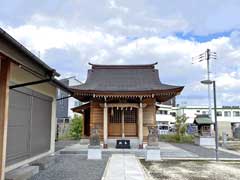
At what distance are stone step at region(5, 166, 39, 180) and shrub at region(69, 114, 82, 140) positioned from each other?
13079mm

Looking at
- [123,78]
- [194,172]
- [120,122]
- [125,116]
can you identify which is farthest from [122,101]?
[194,172]

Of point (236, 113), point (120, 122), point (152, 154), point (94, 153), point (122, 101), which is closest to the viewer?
point (152, 154)

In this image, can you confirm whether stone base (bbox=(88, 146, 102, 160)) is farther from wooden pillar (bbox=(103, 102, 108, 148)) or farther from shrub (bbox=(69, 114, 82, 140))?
shrub (bbox=(69, 114, 82, 140))

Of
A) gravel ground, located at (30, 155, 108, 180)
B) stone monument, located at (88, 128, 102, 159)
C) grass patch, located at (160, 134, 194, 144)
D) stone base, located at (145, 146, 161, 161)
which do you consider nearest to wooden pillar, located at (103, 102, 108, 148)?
stone monument, located at (88, 128, 102, 159)

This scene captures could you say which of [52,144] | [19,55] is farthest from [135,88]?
[19,55]

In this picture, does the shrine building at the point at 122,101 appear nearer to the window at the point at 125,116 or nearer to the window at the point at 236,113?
the window at the point at 125,116

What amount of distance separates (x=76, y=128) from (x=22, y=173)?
14449 millimetres

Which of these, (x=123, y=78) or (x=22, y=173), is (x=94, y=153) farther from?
(x=123, y=78)

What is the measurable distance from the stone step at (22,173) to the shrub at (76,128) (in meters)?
13.1

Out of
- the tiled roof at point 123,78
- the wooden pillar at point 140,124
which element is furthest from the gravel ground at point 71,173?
the tiled roof at point 123,78

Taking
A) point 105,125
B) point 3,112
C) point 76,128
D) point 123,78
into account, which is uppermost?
point 123,78

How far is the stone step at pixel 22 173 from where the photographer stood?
17.2ft

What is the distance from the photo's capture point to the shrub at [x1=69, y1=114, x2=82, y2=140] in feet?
64.7

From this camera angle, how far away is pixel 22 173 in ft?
18.7
